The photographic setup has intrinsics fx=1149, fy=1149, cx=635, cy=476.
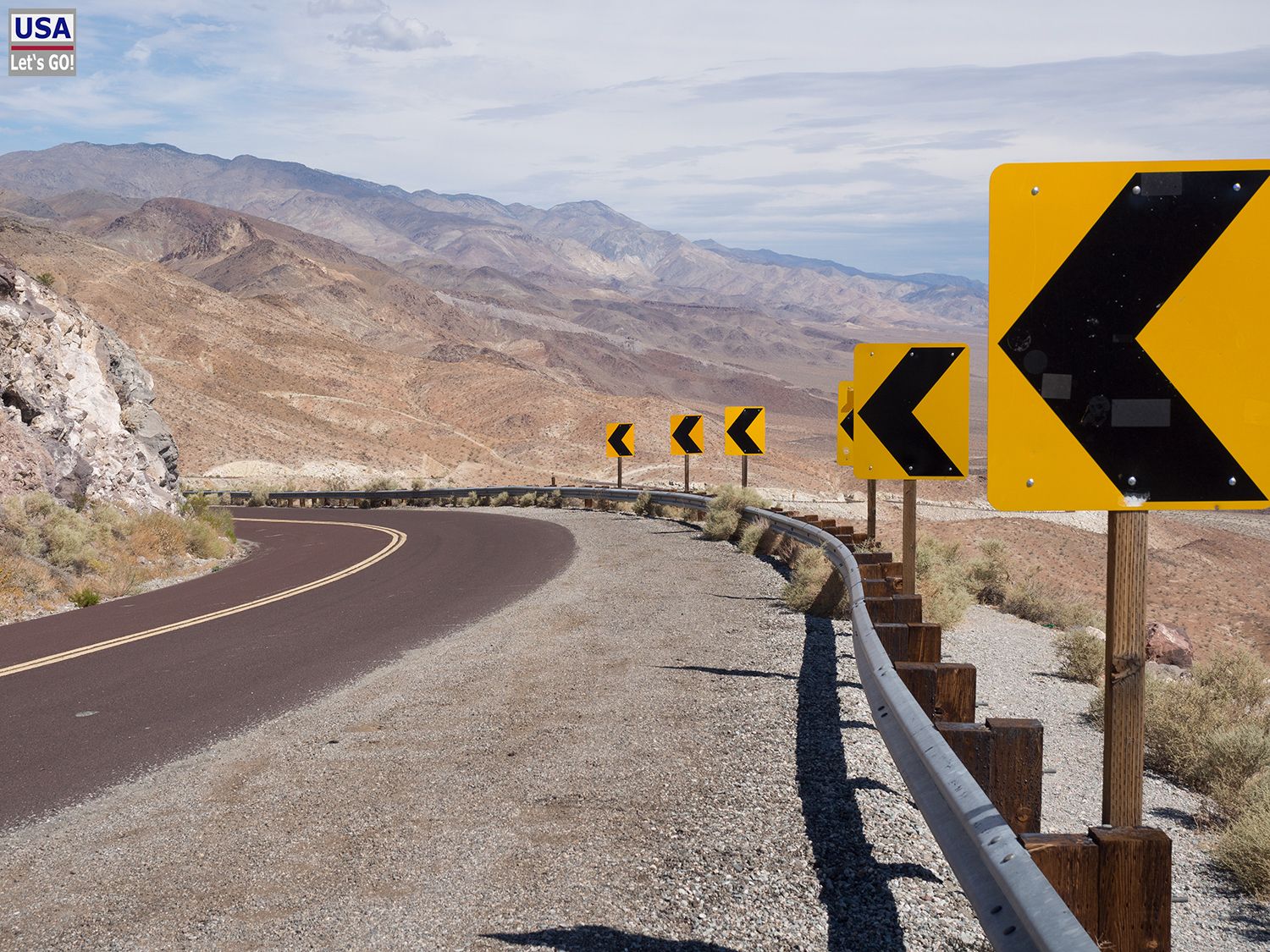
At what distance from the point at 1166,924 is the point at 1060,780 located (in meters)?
3.81

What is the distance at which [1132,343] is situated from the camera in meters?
3.26

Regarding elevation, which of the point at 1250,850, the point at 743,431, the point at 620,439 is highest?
the point at 743,431

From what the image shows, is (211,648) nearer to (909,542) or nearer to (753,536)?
(909,542)

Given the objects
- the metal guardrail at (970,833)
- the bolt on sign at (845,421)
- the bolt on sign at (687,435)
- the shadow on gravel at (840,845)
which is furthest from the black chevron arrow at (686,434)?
the metal guardrail at (970,833)

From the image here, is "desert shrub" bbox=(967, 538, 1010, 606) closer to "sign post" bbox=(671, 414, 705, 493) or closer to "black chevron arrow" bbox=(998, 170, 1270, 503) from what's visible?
"sign post" bbox=(671, 414, 705, 493)

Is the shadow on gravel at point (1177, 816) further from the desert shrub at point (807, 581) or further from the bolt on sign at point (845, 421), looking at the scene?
the bolt on sign at point (845, 421)

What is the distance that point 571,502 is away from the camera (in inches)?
1375

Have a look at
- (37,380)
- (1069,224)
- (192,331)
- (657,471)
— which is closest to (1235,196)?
(1069,224)

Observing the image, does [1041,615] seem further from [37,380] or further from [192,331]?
[192,331]

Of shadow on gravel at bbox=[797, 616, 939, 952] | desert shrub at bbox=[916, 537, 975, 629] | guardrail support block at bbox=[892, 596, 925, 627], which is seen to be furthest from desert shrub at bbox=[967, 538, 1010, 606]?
guardrail support block at bbox=[892, 596, 925, 627]

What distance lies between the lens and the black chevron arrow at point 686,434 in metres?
26.0

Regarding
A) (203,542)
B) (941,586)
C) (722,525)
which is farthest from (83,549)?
(941,586)

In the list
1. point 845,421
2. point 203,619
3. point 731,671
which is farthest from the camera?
point 845,421

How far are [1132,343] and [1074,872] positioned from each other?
57.8 inches
